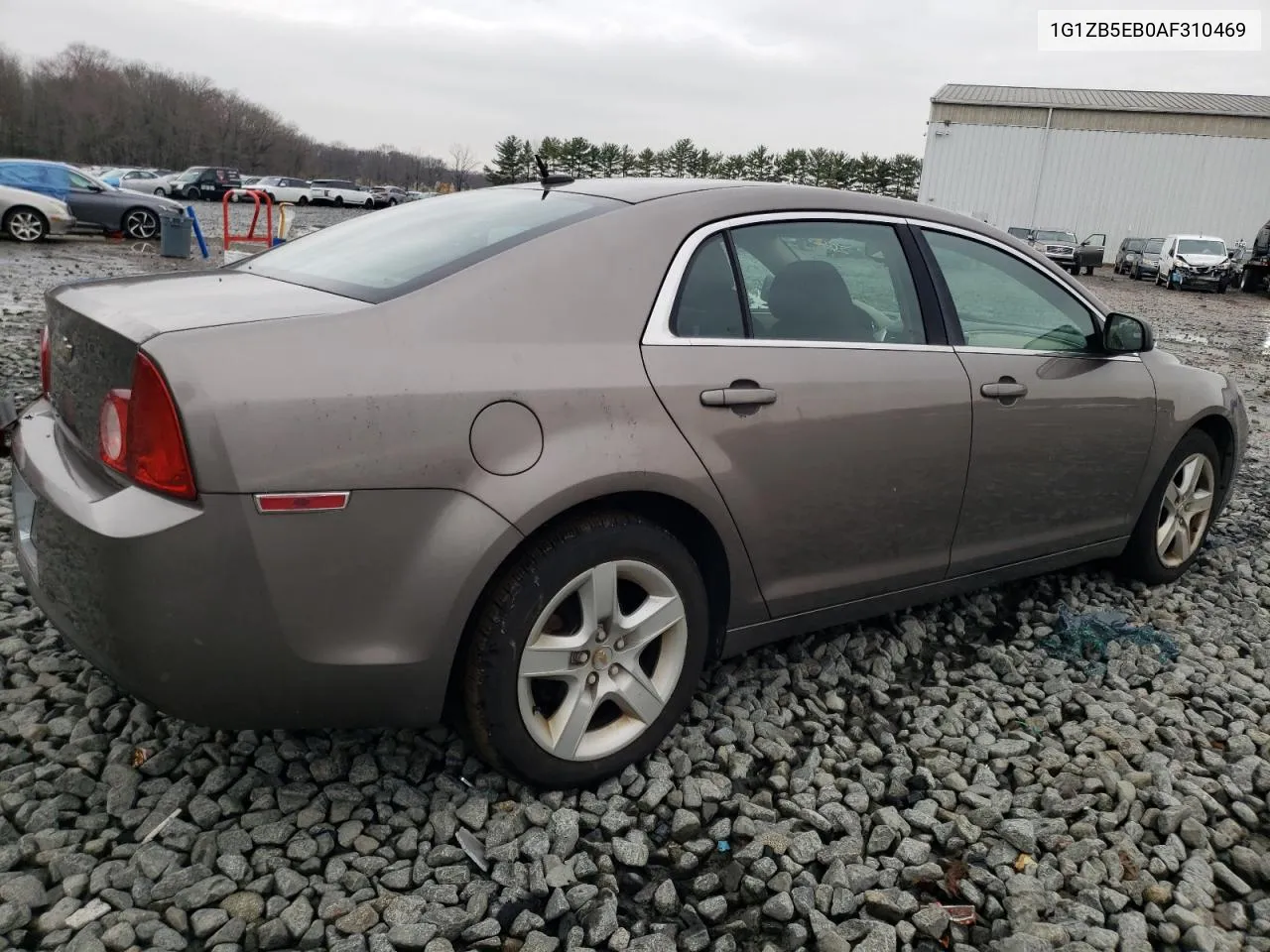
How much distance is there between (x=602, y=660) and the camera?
2.36m

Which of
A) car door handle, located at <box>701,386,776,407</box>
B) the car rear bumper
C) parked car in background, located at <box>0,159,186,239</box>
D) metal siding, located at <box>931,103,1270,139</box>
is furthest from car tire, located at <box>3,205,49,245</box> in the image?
metal siding, located at <box>931,103,1270,139</box>

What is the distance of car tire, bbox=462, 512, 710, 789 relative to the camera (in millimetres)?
2172

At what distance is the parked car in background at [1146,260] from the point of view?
94.2 feet

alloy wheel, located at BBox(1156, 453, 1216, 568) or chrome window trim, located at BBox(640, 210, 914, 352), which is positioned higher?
chrome window trim, located at BBox(640, 210, 914, 352)

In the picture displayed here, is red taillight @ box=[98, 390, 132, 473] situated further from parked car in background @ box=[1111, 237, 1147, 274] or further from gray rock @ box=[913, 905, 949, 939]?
parked car in background @ box=[1111, 237, 1147, 274]

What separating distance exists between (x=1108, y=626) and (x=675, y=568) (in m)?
2.14

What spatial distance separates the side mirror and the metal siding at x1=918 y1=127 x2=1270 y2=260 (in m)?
41.6

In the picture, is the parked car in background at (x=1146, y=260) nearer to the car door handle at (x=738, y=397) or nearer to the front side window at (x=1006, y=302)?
the front side window at (x=1006, y=302)

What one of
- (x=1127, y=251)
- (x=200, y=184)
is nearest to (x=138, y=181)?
(x=200, y=184)

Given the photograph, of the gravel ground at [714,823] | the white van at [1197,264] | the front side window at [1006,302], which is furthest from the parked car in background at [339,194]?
the gravel ground at [714,823]

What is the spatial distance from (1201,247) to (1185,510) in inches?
1020

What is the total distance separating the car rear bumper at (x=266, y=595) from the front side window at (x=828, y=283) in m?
1.08

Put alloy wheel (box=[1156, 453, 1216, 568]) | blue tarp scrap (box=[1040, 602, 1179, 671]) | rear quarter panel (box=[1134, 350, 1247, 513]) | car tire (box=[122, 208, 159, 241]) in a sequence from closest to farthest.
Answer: blue tarp scrap (box=[1040, 602, 1179, 671])
rear quarter panel (box=[1134, 350, 1247, 513])
alloy wheel (box=[1156, 453, 1216, 568])
car tire (box=[122, 208, 159, 241])

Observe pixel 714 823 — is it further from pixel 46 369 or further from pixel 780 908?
pixel 46 369
